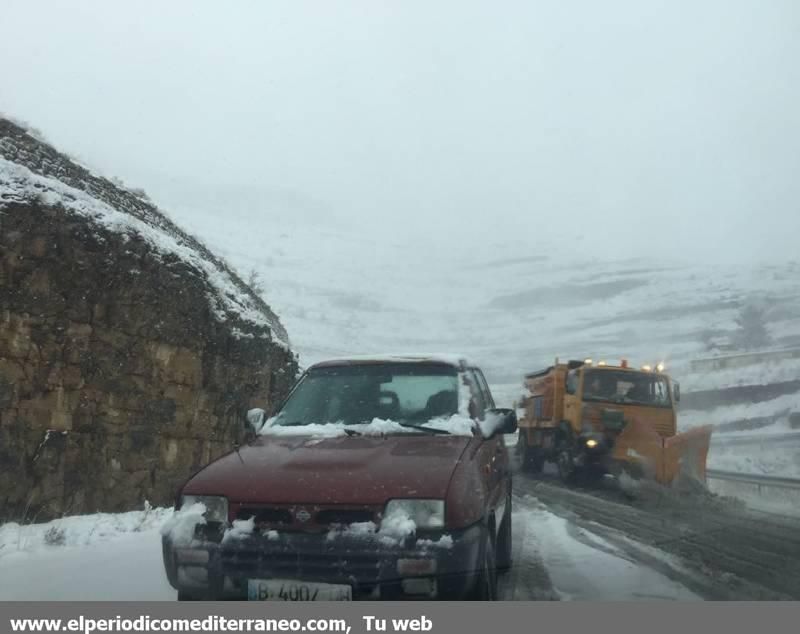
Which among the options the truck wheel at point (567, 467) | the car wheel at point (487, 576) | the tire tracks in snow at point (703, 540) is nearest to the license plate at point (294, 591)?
the car wheel at point (487, 576)

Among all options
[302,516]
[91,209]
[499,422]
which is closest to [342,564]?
[302,516]

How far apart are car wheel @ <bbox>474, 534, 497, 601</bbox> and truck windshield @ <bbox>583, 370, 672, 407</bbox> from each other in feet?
34.3

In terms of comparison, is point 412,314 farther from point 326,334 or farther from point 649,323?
point 649,323

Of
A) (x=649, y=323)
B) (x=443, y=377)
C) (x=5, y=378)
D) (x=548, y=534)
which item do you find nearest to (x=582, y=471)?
(x=548, y=534)

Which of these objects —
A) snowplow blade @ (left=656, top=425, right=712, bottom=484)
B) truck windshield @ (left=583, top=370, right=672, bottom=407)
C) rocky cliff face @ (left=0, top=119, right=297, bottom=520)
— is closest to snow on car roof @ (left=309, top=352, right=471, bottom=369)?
rocky cliff face @ (left=0, top=119, right=297, bottom=520)

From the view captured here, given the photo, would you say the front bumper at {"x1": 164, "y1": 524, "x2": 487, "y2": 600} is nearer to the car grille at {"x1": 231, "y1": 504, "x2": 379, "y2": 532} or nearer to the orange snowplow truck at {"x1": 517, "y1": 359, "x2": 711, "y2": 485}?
the car grille at {"x1": 231, "y1": 504, "x2": 379, "y2": 532}

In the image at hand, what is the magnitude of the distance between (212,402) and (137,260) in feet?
7.75

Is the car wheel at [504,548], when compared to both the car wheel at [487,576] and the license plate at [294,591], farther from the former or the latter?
the license plate at [294,591]

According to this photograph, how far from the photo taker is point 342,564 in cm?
360

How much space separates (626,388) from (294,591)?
475 inches

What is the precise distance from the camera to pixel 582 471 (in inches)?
571

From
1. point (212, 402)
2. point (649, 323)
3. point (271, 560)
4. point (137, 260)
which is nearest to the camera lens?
point (271, 560)

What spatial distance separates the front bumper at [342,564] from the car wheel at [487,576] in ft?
0.40

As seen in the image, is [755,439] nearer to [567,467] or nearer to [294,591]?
[567,467]
